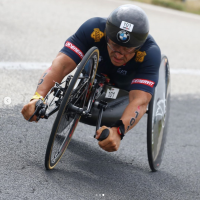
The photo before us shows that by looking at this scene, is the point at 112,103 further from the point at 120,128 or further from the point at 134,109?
the point at 120,128

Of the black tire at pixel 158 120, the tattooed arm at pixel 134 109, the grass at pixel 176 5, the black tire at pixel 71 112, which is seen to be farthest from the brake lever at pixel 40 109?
the grass at pixel 176 5

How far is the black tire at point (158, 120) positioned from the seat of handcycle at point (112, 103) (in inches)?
11.4

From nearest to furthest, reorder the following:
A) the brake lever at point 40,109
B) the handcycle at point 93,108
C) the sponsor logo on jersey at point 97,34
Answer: the brake lever at point 40,109
the handcycle at point 93,108
the sponsor logo on jersey at point 97,34

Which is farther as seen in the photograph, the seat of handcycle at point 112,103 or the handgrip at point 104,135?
the seat of handcycle at point 112,103

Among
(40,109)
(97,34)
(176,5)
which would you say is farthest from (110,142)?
(176,5)

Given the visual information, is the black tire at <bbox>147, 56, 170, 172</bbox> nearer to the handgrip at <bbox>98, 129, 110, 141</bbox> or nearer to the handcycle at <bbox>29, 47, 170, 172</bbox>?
the handcycle at <bbox>29, 47, 170, 172</bbox>

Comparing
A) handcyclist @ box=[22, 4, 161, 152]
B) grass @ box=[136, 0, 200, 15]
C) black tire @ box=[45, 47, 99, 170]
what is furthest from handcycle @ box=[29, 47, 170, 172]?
grass @ box=[136, 0, 200, 15]

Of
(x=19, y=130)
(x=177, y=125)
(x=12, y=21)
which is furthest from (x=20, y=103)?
(x=12, y=21)

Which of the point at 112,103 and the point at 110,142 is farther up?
the point at 110,142

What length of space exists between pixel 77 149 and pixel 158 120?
93cm

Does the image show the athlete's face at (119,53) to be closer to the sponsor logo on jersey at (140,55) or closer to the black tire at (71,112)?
the sponsor logo on jersey at (140,55)

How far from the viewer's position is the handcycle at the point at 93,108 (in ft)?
11.0

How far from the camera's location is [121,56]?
372cm

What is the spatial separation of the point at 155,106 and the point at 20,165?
158cm
